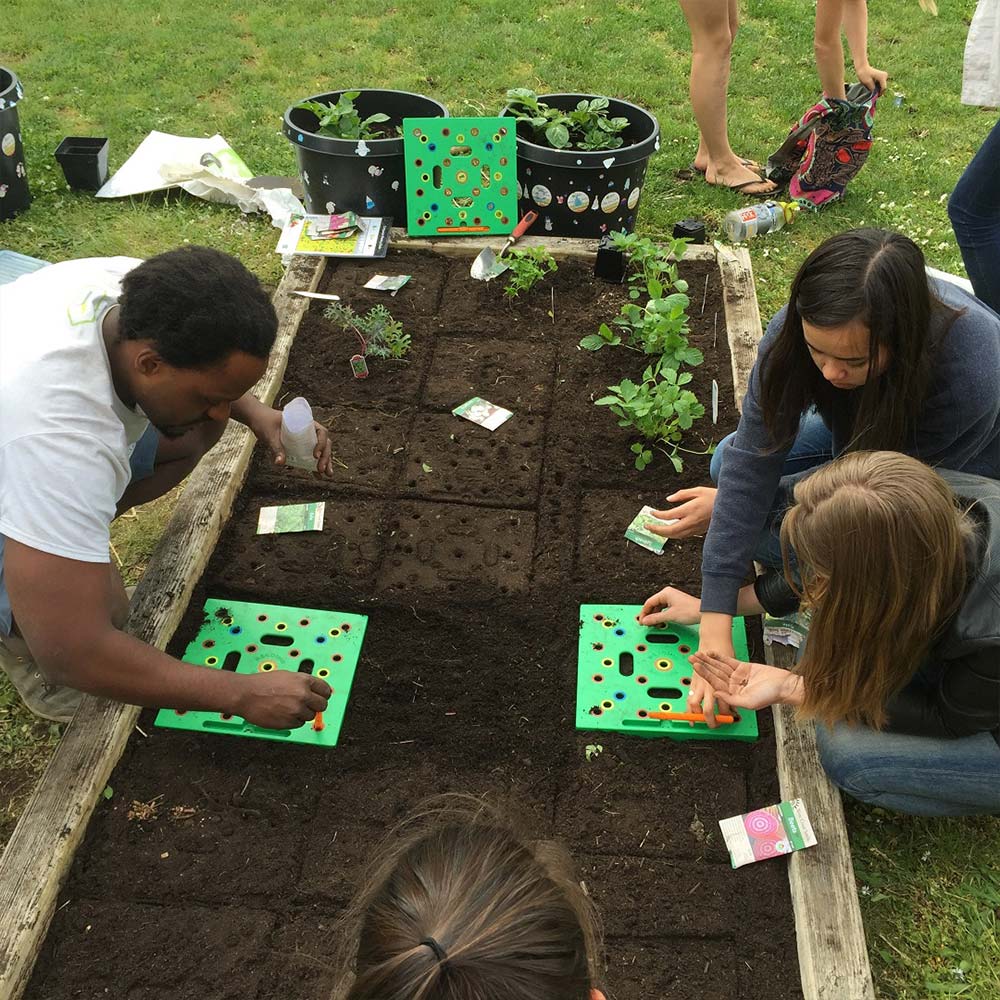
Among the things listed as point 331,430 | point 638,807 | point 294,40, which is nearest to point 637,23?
point 294,40

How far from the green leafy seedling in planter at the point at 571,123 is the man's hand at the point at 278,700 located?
256 cm

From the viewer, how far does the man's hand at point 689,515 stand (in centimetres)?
260

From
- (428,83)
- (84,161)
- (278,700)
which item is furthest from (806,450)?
(428,83)

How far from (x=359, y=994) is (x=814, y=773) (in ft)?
4.47

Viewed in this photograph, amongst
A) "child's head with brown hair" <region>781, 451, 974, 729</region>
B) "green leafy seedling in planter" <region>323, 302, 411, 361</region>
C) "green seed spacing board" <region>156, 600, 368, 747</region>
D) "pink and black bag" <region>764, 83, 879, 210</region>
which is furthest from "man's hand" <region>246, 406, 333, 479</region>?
"pink and black bag" <region>764, 83, 879, 210</region>

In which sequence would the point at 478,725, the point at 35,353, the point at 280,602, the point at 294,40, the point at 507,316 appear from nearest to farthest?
the point at 35,353 → the point at 478,725 → the point at 280,602 → the point at 507,316 → the point at 294,40

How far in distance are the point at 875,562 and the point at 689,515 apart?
3.33 ft

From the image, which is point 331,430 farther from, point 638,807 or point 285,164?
point 285,164

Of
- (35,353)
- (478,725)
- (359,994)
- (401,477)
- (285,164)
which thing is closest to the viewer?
(359,994)

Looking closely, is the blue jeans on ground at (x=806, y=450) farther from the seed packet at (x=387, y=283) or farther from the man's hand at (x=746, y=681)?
the seed packet at (x=387, y=283)

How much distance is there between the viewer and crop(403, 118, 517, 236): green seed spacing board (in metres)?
3.73

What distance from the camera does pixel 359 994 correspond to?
3.39 feet

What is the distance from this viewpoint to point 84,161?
425 cm

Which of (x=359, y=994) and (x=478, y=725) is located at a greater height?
(x=359, y=994)
